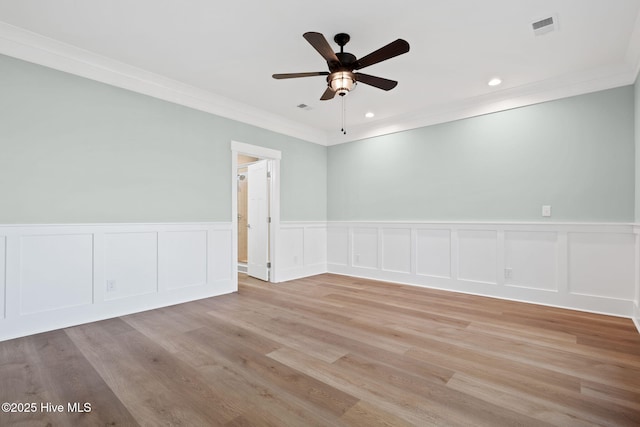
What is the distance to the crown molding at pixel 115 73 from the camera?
2.79 metres

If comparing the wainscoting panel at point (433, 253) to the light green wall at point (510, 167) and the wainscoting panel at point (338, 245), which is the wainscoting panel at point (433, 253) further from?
the wainscoting panel at point (338, 245)

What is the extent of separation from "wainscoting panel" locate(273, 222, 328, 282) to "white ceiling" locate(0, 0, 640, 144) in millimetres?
2240

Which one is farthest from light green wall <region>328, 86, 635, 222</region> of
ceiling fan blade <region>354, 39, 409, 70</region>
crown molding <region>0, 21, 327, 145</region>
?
ceiling fan blade <region>354, 39, 409, 70</region>

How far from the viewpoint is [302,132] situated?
559 centimetres

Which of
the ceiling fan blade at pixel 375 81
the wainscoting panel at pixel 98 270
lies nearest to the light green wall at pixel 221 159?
the wainscoting panel at pixel 98 270

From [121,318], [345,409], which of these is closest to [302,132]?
[121,318]

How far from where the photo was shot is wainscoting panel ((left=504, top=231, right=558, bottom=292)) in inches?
148

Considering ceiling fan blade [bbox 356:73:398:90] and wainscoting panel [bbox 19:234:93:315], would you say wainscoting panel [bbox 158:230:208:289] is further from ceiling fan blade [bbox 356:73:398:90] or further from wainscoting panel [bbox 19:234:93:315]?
ceiling fan blade [bbox 356:73:398:90]

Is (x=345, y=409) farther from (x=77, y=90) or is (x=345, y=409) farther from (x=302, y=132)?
(x=302, y=132)

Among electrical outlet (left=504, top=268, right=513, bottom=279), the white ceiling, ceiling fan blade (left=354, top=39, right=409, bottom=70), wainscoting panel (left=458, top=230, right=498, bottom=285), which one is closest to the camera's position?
ceiling fan blade (left=354, top=39, right=409, bottom=70)

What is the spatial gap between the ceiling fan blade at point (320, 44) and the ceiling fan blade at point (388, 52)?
0.26 metres

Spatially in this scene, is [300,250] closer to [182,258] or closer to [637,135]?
[182,258]

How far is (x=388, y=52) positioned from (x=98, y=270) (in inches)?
139

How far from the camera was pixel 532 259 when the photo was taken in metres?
3.90
